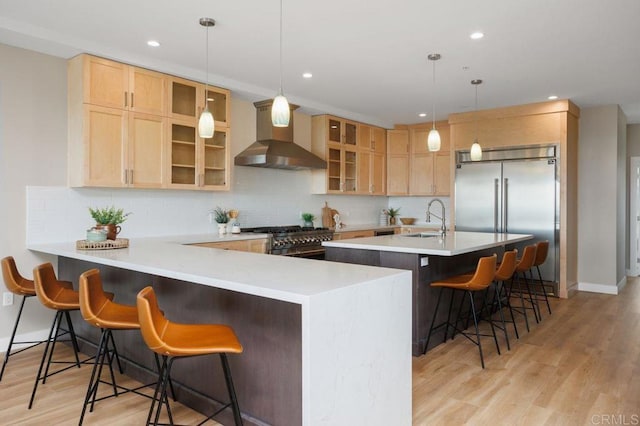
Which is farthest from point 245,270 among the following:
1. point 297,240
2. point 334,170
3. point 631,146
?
point 631,146

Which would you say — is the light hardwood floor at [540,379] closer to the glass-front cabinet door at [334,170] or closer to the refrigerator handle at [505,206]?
→ the refrigerator handle at [505,206]

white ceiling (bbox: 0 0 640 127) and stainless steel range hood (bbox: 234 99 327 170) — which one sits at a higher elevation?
white ceiling (bbox: 0 0 640 127)

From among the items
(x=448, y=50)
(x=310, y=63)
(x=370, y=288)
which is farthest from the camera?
(x=310, y=63)

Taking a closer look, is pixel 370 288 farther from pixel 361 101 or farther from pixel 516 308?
pixel 361 101

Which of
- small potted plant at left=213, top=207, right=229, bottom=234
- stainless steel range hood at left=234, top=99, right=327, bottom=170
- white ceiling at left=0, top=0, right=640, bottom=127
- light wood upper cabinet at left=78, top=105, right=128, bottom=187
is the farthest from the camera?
stainless steel range hood at left=234, top=99, right=327, bottom=170

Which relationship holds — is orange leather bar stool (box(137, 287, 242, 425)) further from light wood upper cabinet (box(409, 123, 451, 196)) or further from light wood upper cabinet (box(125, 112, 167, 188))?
light wood upper cabinet (box(409, 123, 451, 196))

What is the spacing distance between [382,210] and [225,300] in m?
5.74

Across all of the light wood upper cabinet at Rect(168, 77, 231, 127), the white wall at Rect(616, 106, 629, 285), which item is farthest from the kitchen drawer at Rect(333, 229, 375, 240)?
the white wall at Rect(616, 106, 629, 285)

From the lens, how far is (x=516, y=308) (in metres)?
5.08

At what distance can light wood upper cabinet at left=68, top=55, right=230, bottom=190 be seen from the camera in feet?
12.5

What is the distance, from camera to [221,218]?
5027 mm

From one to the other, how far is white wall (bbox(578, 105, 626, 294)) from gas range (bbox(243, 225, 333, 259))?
3609 millimetres

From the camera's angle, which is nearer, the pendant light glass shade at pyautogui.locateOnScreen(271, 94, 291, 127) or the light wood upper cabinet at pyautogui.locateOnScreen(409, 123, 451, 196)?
the pendant light glass shade at pyautogui.locateOnScreen(271, 94, 291, 127)

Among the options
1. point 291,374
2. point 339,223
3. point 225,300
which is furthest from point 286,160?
point 291,374
